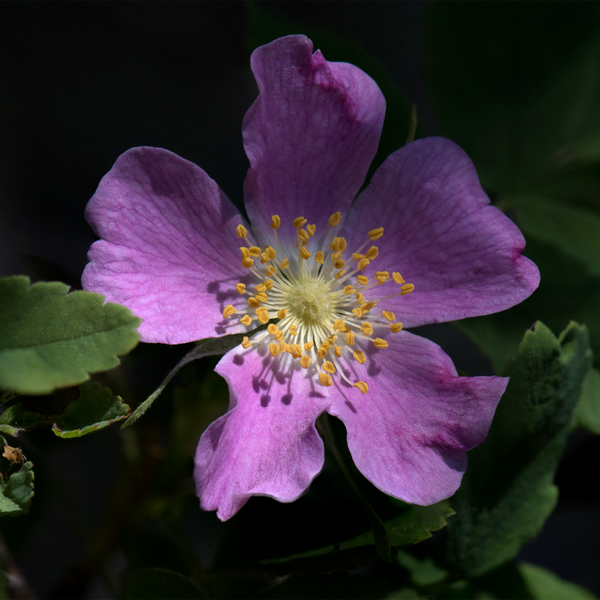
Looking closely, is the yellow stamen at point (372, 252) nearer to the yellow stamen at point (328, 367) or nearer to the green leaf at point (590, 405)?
the yellow stamen at point (328, 367)

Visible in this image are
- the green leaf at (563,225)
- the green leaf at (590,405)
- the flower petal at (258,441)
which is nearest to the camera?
the flower petal at (258,441)

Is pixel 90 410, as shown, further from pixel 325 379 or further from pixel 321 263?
pixel 321 263

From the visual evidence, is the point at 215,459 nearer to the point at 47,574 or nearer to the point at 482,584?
the point at 482,584

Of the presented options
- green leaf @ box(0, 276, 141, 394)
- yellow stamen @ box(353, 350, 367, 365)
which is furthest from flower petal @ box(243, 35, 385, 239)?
green leaf @ box(0, 276, 141, 394)

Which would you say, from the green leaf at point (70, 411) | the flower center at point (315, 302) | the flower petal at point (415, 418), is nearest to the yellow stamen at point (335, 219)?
the flower center at point (315, 302)

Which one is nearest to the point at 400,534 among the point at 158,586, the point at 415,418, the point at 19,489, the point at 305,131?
the point at 415,418

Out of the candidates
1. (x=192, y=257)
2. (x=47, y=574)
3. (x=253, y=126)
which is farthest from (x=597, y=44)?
(x=47, y=574)

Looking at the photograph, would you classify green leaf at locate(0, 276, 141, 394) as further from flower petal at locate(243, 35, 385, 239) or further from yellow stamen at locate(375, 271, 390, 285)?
yellow stamen at locate(375, 271, 390, 285)
